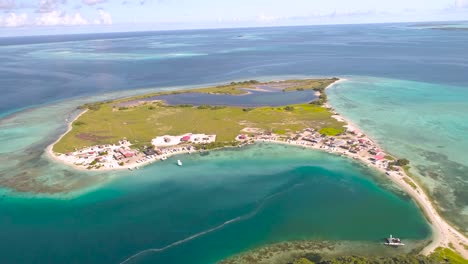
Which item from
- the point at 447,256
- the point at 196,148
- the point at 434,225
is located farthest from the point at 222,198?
the point at 447,256

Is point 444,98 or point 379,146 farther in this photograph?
point 444,98

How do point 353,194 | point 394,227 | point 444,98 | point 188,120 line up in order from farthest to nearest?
point 444,98
point 188,120
point 353,194
point 394,227

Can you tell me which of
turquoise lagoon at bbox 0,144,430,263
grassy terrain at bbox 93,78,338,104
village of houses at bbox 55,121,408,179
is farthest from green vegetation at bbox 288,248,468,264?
grassy terrain at bbox 93,78,338,104

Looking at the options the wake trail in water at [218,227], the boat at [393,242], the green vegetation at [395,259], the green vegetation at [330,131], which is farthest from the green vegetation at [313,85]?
the green vegetation at [395,259]

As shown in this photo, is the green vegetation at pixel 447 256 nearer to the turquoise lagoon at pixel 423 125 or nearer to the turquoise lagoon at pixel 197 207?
the turquoise lagoon at pixel 197 207

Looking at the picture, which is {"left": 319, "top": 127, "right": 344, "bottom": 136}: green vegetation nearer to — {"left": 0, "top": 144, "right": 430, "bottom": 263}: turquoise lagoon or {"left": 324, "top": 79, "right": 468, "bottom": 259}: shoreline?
{"left": 0, "top": 144, "right": 430, "bottom": 263}: turquoise lagoon

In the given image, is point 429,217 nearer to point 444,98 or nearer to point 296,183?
point 296,183

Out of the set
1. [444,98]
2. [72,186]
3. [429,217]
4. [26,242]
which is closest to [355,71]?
[444,98]

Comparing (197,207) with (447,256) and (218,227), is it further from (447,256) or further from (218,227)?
(447,256)
